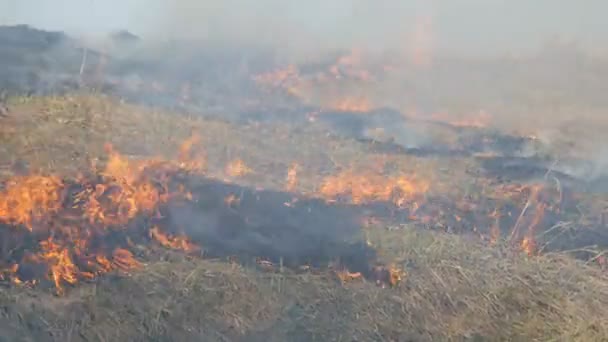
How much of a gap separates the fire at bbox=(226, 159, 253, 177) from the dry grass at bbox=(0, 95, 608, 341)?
2.09 metres

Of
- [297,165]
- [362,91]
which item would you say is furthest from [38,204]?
[362,91]

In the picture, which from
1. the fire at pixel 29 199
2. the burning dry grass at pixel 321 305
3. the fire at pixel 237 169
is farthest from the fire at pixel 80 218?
the fire at pixel 237 169

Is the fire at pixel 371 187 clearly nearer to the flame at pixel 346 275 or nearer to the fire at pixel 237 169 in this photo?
the fire at pixel 237 169

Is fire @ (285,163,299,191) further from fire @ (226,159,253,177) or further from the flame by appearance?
the flame

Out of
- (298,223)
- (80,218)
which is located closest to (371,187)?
(298,223)

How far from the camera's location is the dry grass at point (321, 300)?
8.55 metres

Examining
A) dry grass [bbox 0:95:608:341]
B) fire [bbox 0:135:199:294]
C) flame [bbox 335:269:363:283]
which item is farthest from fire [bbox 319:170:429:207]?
fire [bbox 0:135:199:294]

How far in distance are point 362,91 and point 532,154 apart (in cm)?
369

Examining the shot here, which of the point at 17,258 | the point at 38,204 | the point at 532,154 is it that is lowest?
the point at 17,258

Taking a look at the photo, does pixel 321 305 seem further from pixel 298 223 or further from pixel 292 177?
pixel 292 177

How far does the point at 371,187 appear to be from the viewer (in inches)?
452

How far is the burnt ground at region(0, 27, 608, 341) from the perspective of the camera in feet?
28.7

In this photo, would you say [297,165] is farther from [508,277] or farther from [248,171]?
[508,277]

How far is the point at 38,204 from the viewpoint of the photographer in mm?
9602
